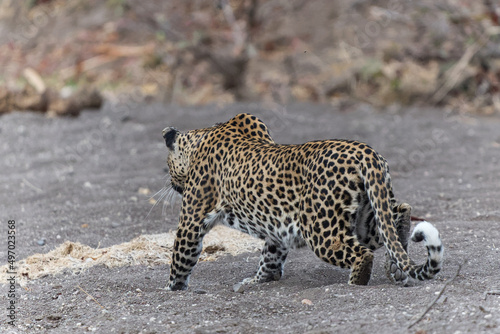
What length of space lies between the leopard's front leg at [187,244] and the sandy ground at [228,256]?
0.12 metres

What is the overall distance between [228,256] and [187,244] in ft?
3.56

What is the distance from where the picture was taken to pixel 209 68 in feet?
45.4

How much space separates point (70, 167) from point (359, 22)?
894cm

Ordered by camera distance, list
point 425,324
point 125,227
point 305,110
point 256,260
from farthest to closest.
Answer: point 305,110 < point 125,227 < point 256,260 < point 425,324

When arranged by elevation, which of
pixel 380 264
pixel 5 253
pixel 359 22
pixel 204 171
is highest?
pixel 359 22

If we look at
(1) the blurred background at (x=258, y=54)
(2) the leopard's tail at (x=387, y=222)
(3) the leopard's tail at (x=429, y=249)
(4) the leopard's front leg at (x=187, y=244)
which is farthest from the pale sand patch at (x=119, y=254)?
(1) the blurred background at (x=258, y=54)

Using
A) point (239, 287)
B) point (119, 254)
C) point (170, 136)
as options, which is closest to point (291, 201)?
point (239, 287)

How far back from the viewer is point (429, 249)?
421 centimetres

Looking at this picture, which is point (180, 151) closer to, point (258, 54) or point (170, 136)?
point (170, 136)

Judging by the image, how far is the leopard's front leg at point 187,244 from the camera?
5.12 metres

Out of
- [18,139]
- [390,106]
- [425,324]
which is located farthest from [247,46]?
[425,324]

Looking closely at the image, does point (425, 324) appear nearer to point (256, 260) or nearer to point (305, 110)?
point (256, 260)

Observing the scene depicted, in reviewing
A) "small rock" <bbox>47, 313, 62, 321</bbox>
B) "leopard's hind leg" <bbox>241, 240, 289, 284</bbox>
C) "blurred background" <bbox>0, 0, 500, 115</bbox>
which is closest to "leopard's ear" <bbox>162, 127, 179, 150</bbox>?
"leopard's hind leg" <bbox>241, 240, 289, 284</bbox>

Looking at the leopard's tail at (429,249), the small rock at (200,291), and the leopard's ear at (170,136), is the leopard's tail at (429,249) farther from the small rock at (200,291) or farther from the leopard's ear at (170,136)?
the leopard's ear at (170,136)
